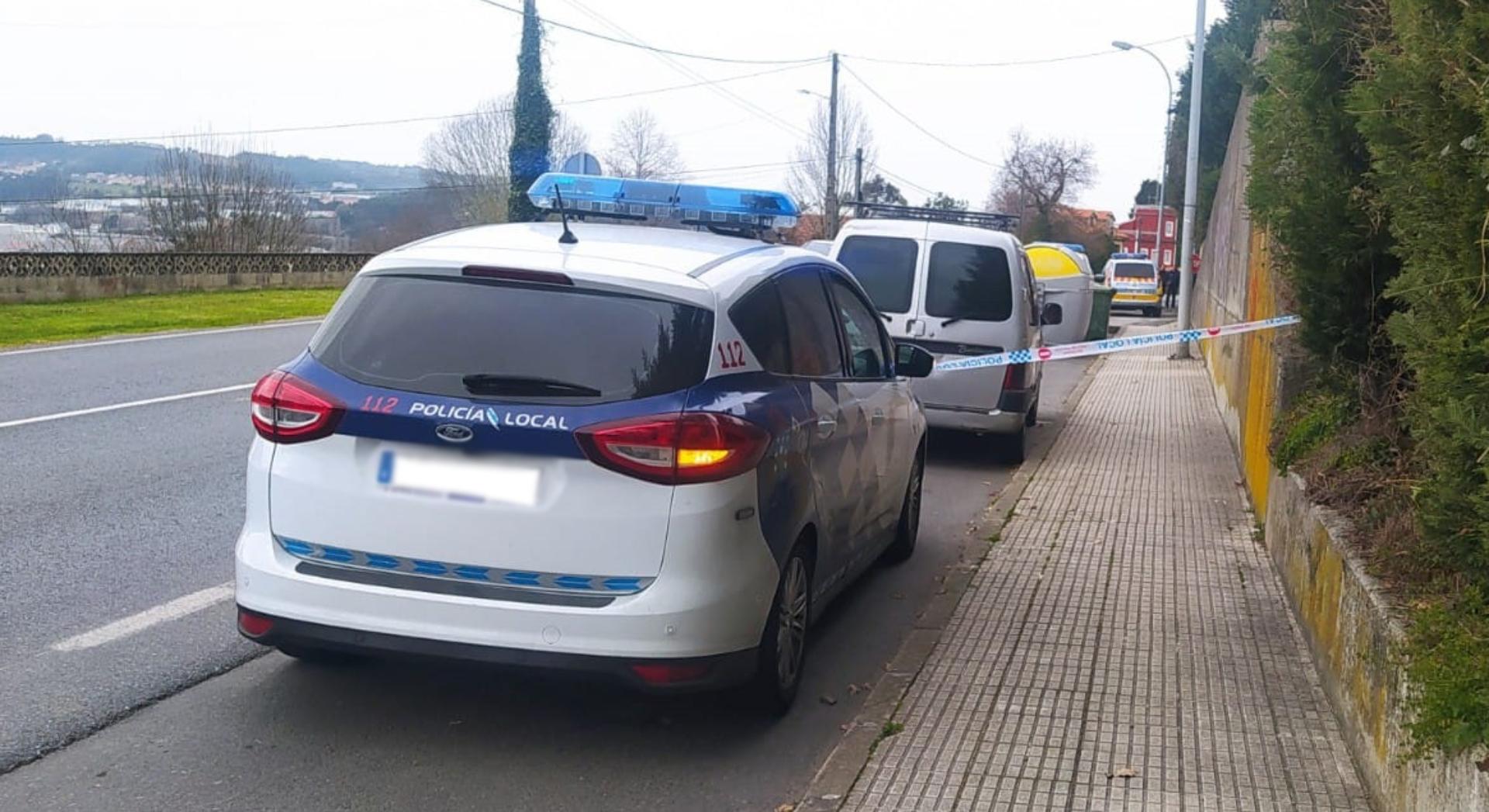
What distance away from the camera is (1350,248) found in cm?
714

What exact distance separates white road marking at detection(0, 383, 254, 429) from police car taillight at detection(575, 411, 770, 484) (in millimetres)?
7695

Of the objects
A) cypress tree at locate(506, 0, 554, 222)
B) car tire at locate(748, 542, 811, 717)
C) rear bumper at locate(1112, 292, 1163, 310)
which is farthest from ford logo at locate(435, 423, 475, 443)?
rear bumper at locate(1112, 292, 1163, 310)

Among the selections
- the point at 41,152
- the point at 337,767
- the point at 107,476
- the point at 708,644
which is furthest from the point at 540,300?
the point at 41,152

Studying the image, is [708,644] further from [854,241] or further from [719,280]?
[854,241]

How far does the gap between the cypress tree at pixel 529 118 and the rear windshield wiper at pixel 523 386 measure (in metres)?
29.4

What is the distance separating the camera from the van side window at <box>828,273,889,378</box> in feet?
21.3

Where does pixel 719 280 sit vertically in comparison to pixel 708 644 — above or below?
above

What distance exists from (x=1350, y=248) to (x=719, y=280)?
12.6ft

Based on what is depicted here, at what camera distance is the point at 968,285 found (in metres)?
11.6

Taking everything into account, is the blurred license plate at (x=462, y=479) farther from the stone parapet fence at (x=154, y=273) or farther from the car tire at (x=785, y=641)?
the stone parapet fence at (x=154, y=273)

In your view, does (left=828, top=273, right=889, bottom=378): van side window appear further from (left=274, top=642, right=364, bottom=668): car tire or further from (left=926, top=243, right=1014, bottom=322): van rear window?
(left=926, top=243, right=1014, bottom=322): van rear window

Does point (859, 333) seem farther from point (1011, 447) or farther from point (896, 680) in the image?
point (1011, 447)

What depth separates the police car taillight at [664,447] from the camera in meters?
4.43

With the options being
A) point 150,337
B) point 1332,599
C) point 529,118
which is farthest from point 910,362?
point 529,118
